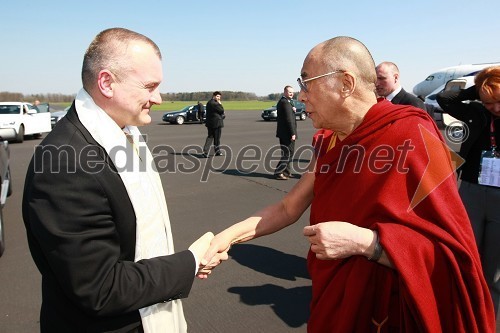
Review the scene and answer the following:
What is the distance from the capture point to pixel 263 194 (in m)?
7.76

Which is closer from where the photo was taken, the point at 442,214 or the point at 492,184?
the point at 442,214

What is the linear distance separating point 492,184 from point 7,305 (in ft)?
14.5

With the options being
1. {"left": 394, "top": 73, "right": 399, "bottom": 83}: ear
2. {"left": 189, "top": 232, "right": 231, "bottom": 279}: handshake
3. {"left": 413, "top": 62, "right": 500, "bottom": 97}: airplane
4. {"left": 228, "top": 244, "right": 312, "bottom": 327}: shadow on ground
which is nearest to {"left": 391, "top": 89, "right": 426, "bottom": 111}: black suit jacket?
{"left": 394, "top": 73, "right": 399, "bottom": 83}: ear

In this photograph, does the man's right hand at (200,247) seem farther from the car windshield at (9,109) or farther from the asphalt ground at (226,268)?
the car windshield at (9,109)

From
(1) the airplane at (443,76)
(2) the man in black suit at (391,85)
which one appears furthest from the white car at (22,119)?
(1) the airplane at (443,76)

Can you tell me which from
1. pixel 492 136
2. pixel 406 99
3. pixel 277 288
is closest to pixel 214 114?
pixel 406 99

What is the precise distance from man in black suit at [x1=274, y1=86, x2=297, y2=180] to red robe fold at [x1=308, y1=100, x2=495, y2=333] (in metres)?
7.25

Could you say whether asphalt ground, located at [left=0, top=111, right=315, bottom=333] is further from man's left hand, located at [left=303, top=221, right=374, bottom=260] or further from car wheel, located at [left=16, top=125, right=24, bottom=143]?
car wheel, located at [left=16, top=125, right=24, bottom=143]

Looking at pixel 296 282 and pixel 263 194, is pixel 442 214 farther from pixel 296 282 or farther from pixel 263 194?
pixel 263 194

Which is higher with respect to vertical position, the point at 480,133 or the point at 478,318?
the point at 480,133

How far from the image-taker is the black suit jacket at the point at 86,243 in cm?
127

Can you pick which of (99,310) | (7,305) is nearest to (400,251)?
(99,310)

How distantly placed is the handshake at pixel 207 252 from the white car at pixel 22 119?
53.3 feet

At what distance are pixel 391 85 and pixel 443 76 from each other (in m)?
29.3
